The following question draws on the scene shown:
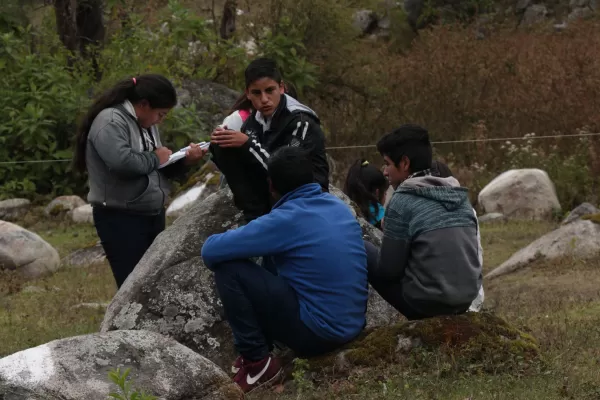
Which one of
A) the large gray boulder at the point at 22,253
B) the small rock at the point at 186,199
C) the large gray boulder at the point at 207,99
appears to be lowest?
the small rock at the point at 186,199

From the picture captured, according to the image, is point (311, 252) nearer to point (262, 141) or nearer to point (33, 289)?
point (262, 141)

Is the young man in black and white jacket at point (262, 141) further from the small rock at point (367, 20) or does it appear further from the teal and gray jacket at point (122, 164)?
the small rock at point (367, 20)

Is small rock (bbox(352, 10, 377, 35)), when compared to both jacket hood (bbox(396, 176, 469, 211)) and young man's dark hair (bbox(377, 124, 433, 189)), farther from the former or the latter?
jacket hood (bbox(396, 176, 469, 211))

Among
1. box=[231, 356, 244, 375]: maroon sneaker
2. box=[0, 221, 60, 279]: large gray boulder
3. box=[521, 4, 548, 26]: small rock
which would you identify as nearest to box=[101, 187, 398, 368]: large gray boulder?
box=[231, 356, 244, 375]: maroon sneaker

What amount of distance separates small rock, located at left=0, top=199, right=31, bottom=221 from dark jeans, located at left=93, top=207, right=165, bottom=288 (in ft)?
28.7

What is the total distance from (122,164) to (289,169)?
4.98ft

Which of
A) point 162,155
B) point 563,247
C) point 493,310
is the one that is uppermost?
point 162,155

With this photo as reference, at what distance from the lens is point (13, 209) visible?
15680 millimetres

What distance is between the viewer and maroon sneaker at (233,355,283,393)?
5797mm

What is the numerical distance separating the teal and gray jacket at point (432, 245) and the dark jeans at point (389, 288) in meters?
0.14

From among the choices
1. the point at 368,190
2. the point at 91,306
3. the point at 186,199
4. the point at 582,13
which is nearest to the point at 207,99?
the point at 186,199

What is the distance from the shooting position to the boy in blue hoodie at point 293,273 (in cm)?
563

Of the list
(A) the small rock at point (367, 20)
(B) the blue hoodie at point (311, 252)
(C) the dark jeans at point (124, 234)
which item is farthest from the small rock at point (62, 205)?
(A) the small rock at point (367, 20)

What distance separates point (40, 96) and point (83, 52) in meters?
2.57
